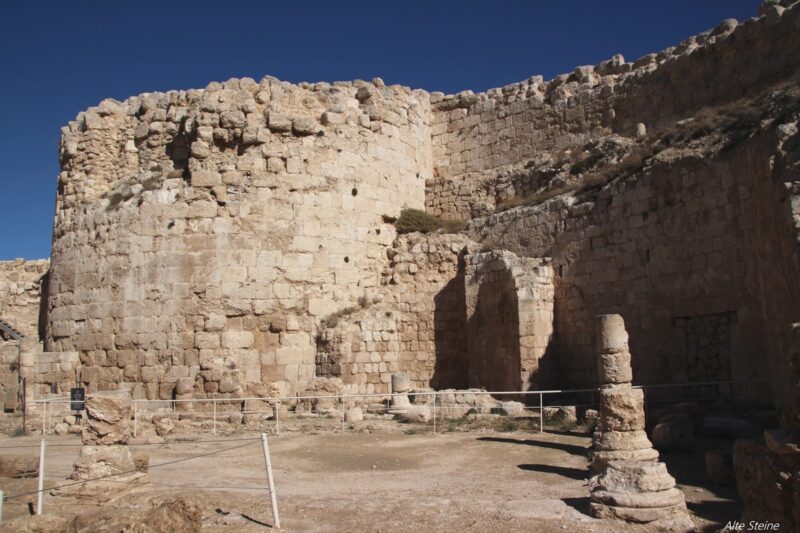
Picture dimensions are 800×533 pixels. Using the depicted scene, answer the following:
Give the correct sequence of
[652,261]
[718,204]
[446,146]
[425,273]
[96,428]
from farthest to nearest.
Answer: [446,146], [425,273], [652,261], [718,204], [96,428]

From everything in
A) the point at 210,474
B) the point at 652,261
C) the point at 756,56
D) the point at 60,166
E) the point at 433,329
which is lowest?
the point at 210,474

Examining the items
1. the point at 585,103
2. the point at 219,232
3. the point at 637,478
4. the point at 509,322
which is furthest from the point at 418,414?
the point at 585,103

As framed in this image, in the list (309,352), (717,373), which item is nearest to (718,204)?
(717,373)

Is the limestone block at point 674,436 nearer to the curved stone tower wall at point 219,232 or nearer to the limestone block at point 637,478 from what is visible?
the limestone block at point 637,478

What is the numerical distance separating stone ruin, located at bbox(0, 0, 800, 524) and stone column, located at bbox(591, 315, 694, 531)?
4046 millimetres

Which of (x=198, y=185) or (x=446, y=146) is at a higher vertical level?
(x=446, y=146)

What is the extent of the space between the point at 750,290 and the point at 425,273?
298 inches

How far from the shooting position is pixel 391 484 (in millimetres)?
8219

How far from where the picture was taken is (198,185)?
15914 mm

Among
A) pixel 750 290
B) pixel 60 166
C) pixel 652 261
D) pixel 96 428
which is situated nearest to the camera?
pixel 96 428

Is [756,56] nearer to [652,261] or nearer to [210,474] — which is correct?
[652,261]

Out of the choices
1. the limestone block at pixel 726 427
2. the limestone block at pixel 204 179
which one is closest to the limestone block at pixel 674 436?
the limestone block at pixel 726 427

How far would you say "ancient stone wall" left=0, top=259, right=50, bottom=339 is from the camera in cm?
2069

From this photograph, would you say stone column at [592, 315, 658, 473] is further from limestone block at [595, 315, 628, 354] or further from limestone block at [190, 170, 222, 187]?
limestone block at [190, 170, 222, 187]
